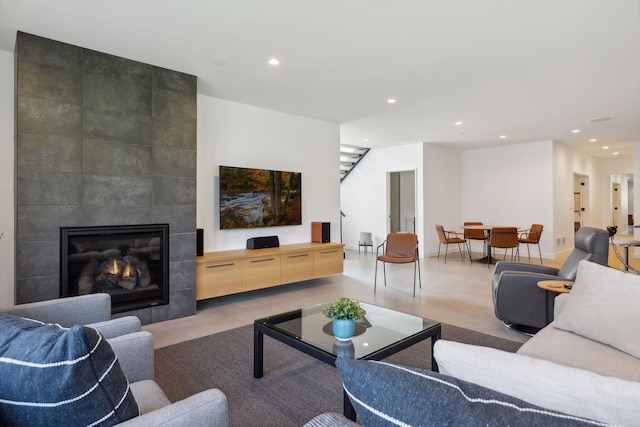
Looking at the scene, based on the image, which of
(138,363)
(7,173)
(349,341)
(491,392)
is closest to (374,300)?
(349,341)

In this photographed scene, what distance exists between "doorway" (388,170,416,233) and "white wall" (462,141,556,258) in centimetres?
141

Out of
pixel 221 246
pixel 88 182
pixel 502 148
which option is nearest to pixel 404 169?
pixel 502 148

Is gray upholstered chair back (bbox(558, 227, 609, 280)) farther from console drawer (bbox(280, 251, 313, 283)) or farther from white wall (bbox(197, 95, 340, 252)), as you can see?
white wall (bbox(197, 95, 340, 252))

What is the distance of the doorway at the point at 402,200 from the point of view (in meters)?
9.43

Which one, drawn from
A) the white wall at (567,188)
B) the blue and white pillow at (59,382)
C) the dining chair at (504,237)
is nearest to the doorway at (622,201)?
the white wall at (567,188)

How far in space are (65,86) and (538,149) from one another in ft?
29.3

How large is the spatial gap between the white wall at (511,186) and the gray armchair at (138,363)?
347 inches

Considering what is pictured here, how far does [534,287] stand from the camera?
126 inches

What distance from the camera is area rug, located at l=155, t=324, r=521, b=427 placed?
211cm

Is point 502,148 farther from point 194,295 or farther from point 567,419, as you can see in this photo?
point 567,419

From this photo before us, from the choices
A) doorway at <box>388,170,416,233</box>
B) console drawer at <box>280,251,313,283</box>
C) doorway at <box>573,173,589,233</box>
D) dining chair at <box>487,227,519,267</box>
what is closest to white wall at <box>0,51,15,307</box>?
console drawer at <box>280,251,313,283</box>

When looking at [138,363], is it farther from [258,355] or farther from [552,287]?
[552,287]

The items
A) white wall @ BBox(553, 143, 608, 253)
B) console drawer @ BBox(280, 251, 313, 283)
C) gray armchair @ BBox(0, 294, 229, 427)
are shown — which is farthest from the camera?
white wall @ BBox(553, 143, 608, 253)

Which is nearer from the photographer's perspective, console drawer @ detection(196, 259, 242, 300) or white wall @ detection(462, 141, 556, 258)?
console drawer @ detection(196, 259, 242, 300)
